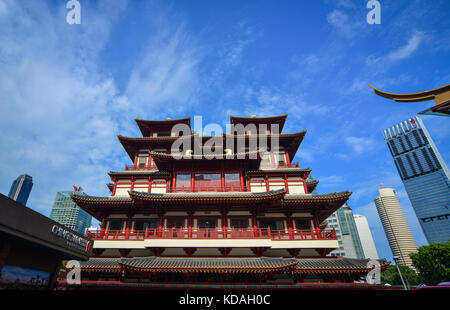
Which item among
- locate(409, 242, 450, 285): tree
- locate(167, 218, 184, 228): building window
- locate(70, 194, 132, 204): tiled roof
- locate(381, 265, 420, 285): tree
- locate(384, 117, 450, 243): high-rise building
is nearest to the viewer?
locate(70, 194, 132, 204): tiled roof

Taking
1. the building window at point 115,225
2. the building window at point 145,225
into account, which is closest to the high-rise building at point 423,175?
the building window at point 145,225

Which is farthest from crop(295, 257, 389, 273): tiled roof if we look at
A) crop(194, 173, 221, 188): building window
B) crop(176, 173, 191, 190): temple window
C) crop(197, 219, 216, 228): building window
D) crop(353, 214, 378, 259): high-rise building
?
crop(353, 214, 378, 259): high-rise building

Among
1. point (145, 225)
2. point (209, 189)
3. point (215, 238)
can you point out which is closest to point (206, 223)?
point (215, 238)

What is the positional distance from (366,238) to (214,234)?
19532cm

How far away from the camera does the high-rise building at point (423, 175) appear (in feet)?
468

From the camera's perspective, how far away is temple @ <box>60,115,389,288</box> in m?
17.0

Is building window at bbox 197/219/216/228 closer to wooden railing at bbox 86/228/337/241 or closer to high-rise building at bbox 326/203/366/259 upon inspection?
wooden railing at bbox 86/228/337/241

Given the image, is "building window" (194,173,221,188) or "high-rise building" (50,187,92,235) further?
"high-rise building" (50,187,92,235)

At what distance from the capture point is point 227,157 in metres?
22.6

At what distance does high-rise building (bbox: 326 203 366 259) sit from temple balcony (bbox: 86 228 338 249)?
386ft

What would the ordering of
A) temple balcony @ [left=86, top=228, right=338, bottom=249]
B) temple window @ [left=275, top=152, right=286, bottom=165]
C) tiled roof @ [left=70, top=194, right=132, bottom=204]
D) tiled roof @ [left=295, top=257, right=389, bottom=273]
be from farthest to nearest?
temple window @ [left=275, top=152, right=286, bottom=165], tiled roof @ [left=70, top=194, right=132, bottom=204], temple balcony @ [left=86, top=228, right=338, bottom=249], tiled roof @ [left=295, top=257, right=389, bottom=273]

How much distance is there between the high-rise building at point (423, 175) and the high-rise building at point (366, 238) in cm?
3354
